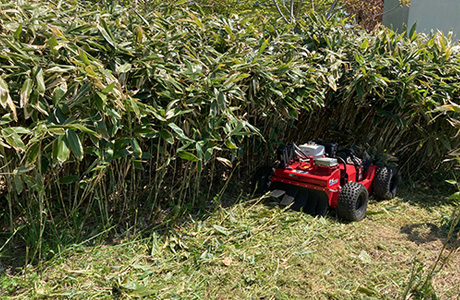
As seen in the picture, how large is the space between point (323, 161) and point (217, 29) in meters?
1.33

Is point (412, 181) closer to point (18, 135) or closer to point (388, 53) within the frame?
point (388, 53)

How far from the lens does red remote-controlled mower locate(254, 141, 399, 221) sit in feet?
10.2

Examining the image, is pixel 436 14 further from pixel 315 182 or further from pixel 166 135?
pixel 166 135

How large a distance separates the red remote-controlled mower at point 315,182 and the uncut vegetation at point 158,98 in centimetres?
26

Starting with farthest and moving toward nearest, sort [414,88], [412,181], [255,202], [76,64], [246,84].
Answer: [412,181] < [414,88] < [255,202] < [246,84] < [76,64]

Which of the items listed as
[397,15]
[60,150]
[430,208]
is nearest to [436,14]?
[397,15]

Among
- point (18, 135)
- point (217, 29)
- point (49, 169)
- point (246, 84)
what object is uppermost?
point (217, 29)

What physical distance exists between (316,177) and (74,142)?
6.40 ft

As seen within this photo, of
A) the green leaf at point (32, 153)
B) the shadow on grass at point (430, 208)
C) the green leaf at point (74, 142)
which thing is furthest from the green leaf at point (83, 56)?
the shadow on grass at point (430, 208)

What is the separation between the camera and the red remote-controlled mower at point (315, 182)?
310cm

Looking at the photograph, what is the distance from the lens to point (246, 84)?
9.16 feet

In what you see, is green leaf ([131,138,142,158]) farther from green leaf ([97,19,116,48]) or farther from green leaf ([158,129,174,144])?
green leaf ([97,19,116,48])

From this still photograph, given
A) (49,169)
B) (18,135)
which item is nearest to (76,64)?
(18,135)

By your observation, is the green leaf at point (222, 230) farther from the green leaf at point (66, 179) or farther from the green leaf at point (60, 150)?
the green leaf at point (60, 150)
